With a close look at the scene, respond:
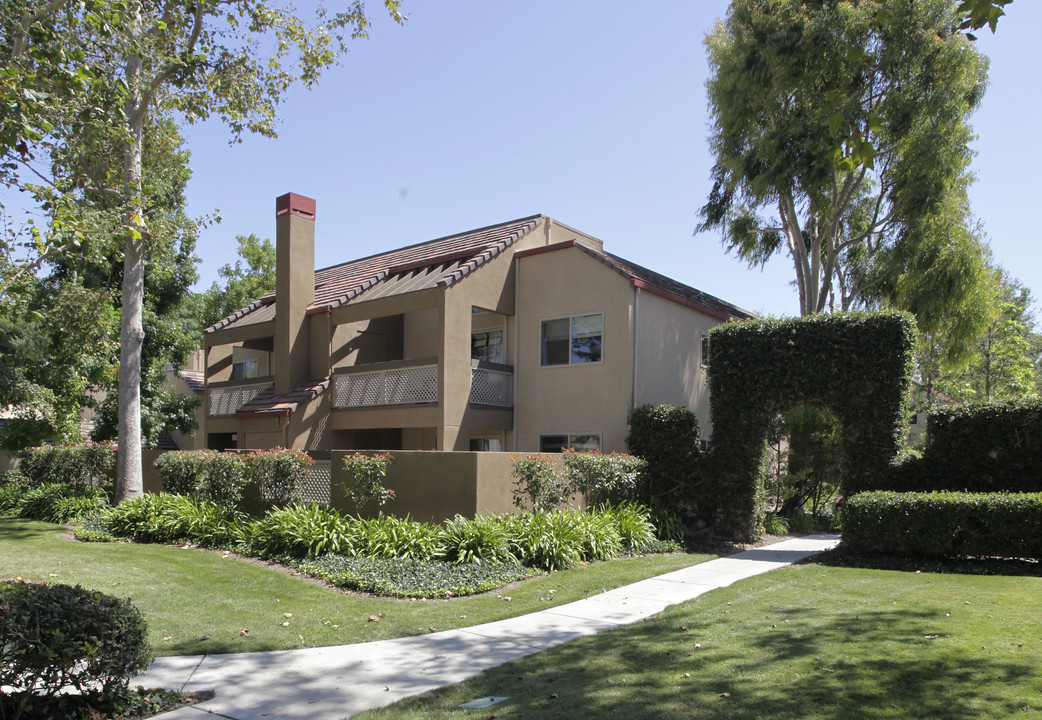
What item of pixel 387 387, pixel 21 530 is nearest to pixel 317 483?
pixel 387 387

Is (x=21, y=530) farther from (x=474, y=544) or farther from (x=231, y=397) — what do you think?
(x=474, y=544)

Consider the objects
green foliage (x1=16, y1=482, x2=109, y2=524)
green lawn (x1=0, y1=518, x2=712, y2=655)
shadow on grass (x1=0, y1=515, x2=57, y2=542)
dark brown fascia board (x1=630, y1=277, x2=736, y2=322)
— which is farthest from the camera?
dark brown fascia board (x1=630, y1=277, x2=736, y2=322)

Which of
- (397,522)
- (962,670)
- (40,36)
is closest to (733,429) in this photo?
(397,522)

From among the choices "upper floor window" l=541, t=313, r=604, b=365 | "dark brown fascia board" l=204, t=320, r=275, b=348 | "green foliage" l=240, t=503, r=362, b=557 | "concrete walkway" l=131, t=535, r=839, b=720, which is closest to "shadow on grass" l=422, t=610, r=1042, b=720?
"concrete walkway" l=131, t=535, r=839, b=720

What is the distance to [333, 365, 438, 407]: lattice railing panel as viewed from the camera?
18.5 meters

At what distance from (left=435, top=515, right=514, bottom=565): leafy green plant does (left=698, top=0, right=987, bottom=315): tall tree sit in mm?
13183

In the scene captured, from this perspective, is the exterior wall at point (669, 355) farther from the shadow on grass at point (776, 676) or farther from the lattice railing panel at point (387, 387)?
the shadow on grass at point (776, 676)

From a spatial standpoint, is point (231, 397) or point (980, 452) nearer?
point (980, 452)

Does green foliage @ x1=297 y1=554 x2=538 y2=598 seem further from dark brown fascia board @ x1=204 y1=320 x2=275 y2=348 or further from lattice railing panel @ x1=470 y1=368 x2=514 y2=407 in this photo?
dark brown fascia board @ x1=204 y1=320 x2=275 y2=348

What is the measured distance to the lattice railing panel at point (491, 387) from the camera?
61.1 ft

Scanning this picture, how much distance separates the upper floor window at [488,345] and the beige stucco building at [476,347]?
0.04 metres

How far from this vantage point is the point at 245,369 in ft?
90.7

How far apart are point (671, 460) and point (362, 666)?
10.3 meters

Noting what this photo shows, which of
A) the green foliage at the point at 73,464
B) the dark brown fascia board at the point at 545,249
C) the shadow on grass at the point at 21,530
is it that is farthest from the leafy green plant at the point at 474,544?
the green foliage at the point at 73,464
